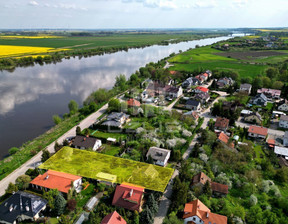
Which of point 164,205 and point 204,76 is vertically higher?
point 204,76

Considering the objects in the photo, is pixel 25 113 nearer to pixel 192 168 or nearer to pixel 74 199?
pixel 74 199

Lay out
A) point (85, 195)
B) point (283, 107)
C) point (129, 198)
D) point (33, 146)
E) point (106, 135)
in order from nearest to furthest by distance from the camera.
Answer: point (129, 198)
point (85, 195)
point (33, 146)
point (106, 135)
point (283, 107)

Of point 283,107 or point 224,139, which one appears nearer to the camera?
point 224,139

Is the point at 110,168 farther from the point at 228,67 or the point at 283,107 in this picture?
the point at 228,67

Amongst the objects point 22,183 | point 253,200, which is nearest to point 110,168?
point 22,183

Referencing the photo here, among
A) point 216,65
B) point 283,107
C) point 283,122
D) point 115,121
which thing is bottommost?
point 283,122
